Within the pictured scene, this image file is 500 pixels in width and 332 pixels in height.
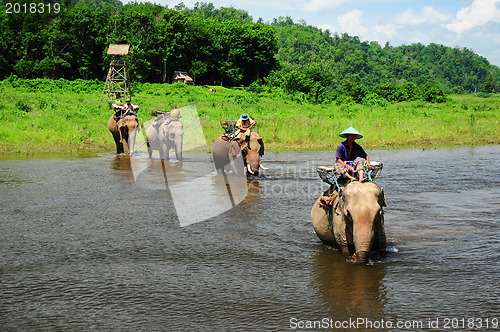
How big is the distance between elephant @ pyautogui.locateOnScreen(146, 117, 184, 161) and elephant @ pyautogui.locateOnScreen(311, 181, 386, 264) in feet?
39.9

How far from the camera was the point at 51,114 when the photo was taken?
29828mm

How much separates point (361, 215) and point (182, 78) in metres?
70.1

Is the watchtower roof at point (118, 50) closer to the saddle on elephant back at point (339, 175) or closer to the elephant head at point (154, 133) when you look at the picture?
the elephant head at point (154, 133)

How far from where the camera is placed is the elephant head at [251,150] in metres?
15.8

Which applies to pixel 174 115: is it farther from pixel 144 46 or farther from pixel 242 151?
pixel 144 46

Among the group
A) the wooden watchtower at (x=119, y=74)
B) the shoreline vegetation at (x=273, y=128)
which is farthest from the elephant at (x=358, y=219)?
the wooden watchtower at (x=119, y=74)

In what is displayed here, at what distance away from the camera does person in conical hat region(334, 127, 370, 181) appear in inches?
317

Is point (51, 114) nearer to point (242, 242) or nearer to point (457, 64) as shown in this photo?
point (242, 242)

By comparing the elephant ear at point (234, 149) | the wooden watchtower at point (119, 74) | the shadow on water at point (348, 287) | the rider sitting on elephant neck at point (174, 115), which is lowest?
the shadow on water at point (348, 287)

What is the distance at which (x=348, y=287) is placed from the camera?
6996 millimetres

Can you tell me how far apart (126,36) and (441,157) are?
5994 centimetres

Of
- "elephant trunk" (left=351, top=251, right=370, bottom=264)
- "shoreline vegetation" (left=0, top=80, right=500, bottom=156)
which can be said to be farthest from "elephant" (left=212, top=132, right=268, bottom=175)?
"shoreline vegetation" (left=0, top=80, right=500, bottom=156)

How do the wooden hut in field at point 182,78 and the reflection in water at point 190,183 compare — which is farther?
the wooden hut in field at point 182,78

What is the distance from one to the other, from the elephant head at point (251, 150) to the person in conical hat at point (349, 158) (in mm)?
6985
